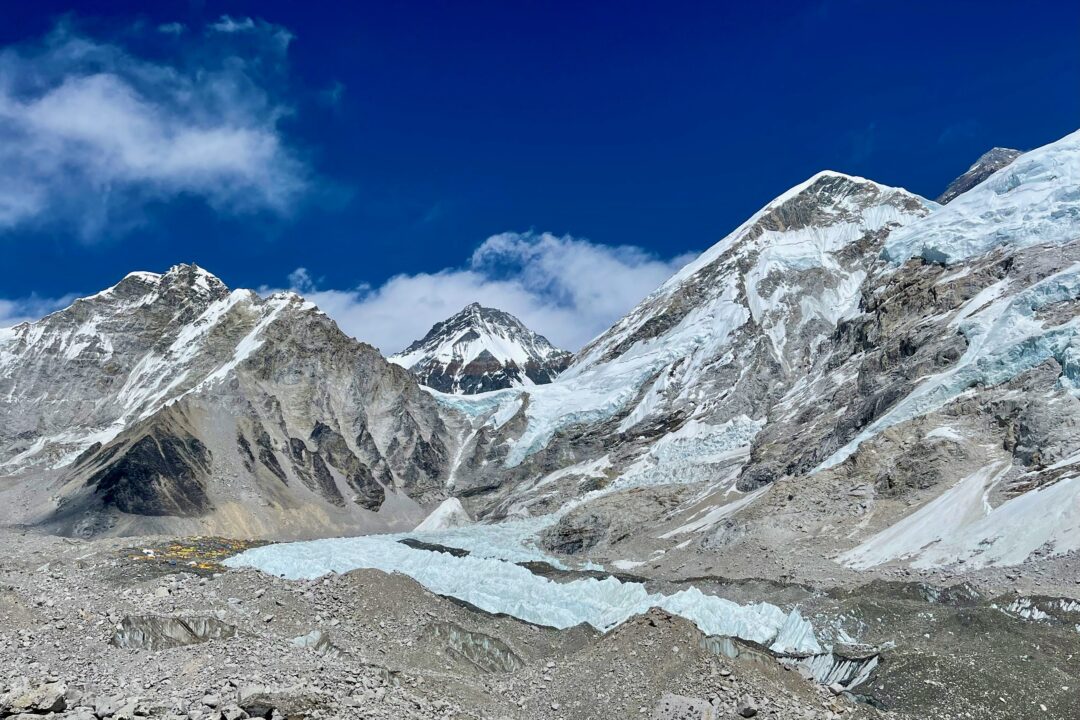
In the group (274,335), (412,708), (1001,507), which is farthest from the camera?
(274,335)

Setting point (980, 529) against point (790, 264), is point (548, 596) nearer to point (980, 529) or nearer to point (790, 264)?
point (980, 529)

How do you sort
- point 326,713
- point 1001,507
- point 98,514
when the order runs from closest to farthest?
point 326,713 < point 1001,507 < point 98,514

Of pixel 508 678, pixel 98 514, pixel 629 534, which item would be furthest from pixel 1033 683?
pixel 98 514

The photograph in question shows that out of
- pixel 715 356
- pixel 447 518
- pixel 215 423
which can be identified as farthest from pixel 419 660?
pixel 715 356

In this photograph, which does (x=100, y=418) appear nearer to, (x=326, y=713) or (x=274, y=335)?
(x=274, y=335)

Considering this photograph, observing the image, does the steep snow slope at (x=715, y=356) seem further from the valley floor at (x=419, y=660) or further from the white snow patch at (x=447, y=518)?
the valley floor at (x=419, y=660)

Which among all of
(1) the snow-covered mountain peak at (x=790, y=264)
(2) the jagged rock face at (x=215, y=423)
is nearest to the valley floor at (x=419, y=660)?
(2) the jagged rock face at (x=215, y=423)

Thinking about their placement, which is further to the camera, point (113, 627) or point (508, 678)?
point (508, 678)
